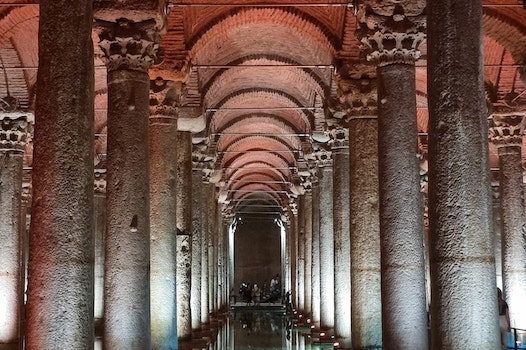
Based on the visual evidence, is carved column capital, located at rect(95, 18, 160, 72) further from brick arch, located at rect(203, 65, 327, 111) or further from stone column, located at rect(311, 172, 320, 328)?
stone column, located at rect(311, 172, 320, 328)

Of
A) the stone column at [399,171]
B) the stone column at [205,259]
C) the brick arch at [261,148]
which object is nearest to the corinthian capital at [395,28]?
the stone column at [399,171]

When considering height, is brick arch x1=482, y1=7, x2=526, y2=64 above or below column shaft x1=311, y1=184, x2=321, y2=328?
above

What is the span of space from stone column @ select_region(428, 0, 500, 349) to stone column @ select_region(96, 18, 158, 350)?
415 cm

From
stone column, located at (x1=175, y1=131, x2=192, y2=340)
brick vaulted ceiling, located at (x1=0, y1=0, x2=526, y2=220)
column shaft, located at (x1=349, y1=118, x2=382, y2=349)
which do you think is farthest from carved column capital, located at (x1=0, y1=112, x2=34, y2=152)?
column shaft, located at (x1=349, y1=118, x2=382, y2=349)

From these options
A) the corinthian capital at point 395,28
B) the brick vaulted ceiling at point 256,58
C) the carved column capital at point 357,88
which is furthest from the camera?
the brick vaulted ceiling at point 256,58

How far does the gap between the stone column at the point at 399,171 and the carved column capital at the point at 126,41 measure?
9.11 feet

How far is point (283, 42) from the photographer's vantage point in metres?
16.9

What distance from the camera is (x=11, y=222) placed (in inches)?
618

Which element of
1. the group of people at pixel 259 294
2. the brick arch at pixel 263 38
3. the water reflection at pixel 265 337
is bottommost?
the water reflection at pixel 265 337

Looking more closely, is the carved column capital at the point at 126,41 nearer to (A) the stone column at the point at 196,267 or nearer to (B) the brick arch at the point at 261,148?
(A) the stone column at the point at 196,267

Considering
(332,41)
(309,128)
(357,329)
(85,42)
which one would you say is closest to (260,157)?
(309,128)

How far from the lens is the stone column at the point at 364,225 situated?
12.1 m

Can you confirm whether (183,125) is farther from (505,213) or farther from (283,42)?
(505,213)

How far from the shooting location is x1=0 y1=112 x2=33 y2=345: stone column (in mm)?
15320
